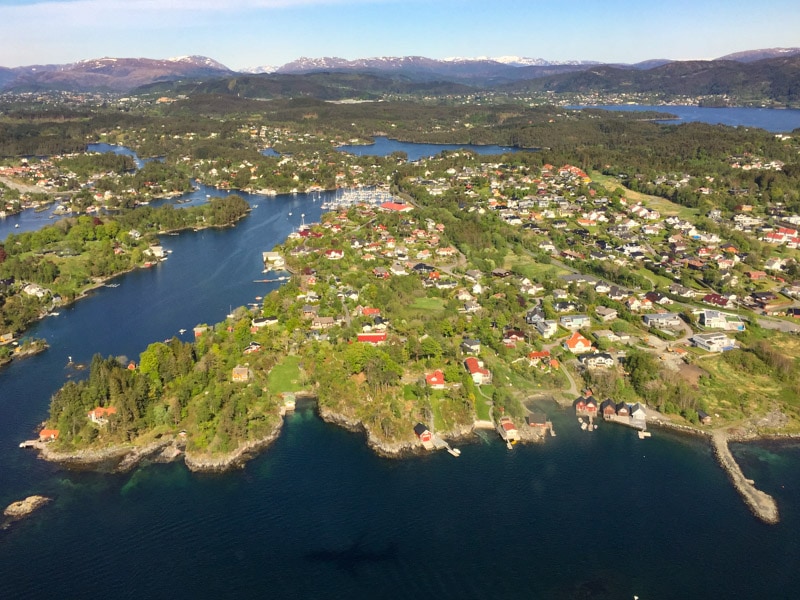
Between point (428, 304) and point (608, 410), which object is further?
point (428, 304)

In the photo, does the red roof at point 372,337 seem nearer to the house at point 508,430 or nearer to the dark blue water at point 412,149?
the house at point 508,430

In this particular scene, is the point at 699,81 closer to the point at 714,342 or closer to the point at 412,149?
the point at 412,149

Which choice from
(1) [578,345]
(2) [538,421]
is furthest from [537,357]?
(2) [538,421]

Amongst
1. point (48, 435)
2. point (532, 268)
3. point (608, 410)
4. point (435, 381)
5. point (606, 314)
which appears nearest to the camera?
point (48, 435)

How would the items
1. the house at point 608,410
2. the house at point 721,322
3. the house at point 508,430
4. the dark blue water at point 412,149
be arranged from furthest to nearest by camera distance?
the dark blue water at point 412,149 < the house at point 721,322 < the house at point 608,410 < the house at point 508,430

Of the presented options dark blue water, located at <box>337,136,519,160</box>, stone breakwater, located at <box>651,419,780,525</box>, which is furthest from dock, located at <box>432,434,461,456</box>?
dark blue water, located at <box>337,136,519,160</box>

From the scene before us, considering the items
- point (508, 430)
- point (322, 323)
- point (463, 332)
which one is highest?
point (322, 323)

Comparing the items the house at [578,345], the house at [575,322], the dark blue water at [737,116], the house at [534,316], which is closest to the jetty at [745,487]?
the house at [578,345]

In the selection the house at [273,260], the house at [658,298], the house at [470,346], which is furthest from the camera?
the house at [273,260]

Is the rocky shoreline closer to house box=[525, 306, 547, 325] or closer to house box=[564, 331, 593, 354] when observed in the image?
house box=[564, 331, 593, 354]
